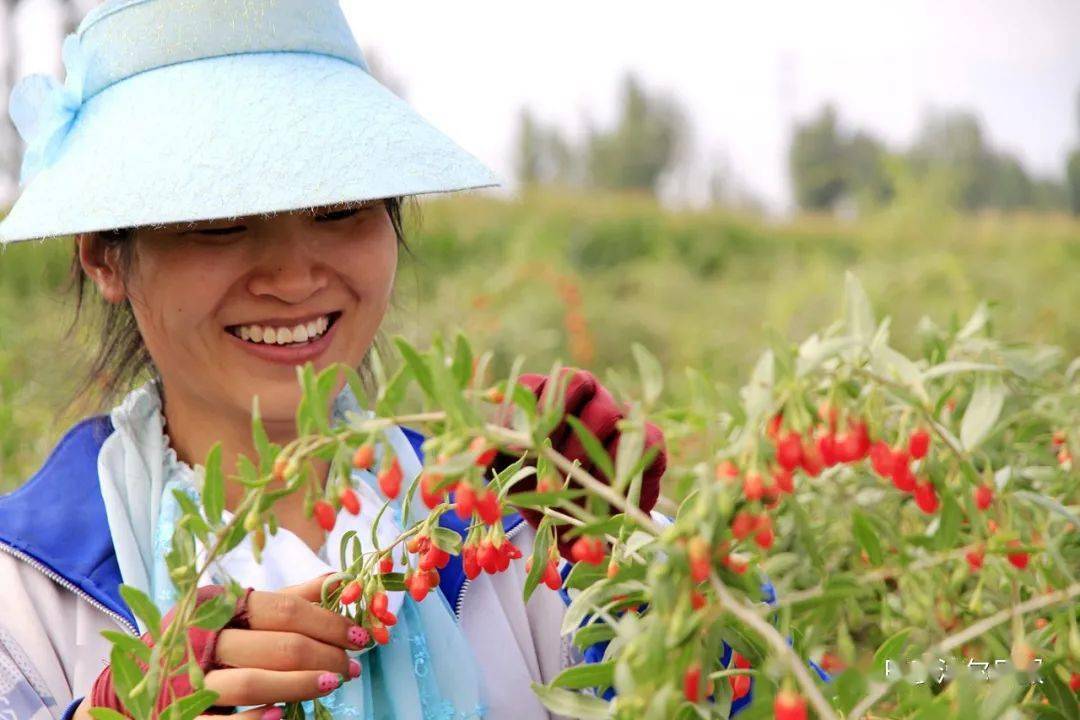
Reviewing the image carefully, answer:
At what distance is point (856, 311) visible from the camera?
694mm

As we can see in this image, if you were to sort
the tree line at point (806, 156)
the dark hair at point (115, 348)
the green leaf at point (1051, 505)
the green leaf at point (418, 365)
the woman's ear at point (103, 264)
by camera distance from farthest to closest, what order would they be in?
the tree line at point (806, 156) → the dark hair at point (115, 348) → the woman's ear at point (103, 264) → the green leaf at point (1051, 505) → the green leaf at point (418, 365)

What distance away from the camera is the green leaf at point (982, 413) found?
2.32 ft

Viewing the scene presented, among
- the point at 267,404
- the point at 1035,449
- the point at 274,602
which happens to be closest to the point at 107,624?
the point at 267,404

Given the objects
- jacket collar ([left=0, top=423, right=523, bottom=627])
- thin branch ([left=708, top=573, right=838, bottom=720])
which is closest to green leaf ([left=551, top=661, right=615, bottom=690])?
thin branch ([left=708, top=573, right=838, bottom=720])

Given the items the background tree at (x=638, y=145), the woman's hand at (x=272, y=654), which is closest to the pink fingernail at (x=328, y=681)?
the woman's hand at (x=272, y=654)

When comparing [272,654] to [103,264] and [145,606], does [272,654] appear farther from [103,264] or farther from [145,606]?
[103,264]

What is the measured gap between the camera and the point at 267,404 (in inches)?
46.9

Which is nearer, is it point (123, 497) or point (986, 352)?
point (986, 352)

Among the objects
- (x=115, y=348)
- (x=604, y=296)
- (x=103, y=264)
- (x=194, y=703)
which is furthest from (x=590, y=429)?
(x=604, y=296)

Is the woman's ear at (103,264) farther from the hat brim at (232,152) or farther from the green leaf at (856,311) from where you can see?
the green leaf at (856,311)

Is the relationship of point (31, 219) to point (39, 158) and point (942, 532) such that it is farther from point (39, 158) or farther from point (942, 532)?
point (942, 532)

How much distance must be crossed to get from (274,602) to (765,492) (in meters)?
0.43

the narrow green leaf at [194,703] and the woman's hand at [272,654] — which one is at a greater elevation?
the narrow green leaf at [194,703]

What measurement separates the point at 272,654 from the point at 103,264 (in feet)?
2.12
